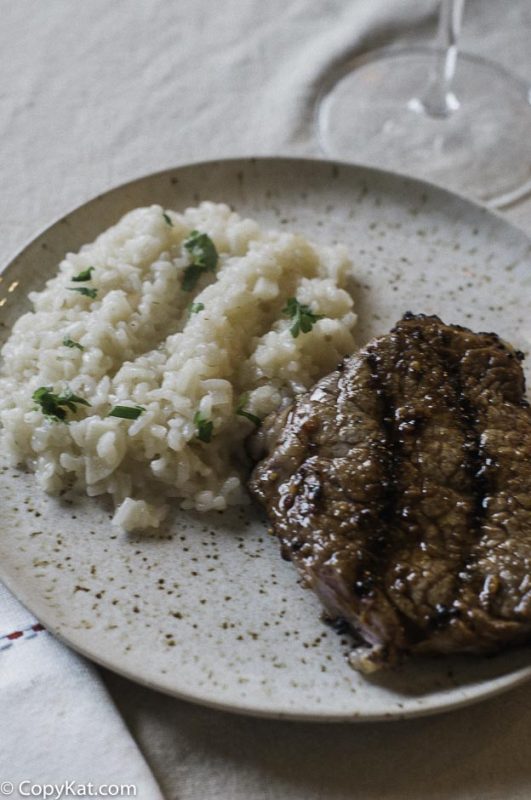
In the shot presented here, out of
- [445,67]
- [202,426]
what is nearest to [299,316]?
[202,426]

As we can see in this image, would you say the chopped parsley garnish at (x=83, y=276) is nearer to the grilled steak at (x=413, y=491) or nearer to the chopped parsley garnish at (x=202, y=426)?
the chopped parsley garnish at (x=202, y=426)

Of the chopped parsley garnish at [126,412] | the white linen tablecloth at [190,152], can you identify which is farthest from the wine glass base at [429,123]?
the chopped parsley garnish at [126,412]

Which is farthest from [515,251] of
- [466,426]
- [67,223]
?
[67,223]

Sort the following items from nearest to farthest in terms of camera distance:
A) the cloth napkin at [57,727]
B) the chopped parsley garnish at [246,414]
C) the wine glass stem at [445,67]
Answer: the cloth napkin at [57,727], the chopped parsley garnish at [246,414], the wine glass stem at [445,67]

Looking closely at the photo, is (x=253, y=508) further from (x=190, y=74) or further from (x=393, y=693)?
(x=190, y=74)

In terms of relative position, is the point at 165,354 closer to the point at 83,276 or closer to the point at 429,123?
the point at 83,276

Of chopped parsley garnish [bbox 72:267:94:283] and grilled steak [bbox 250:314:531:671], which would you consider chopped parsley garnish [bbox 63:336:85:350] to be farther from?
grilled steak [bbox 250:314:531:671]

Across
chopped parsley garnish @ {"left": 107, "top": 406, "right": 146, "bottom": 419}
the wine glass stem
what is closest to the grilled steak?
chopped parsley garnish @ {"left": 107, "top": 406, "right": 146, "bottom": 419}
